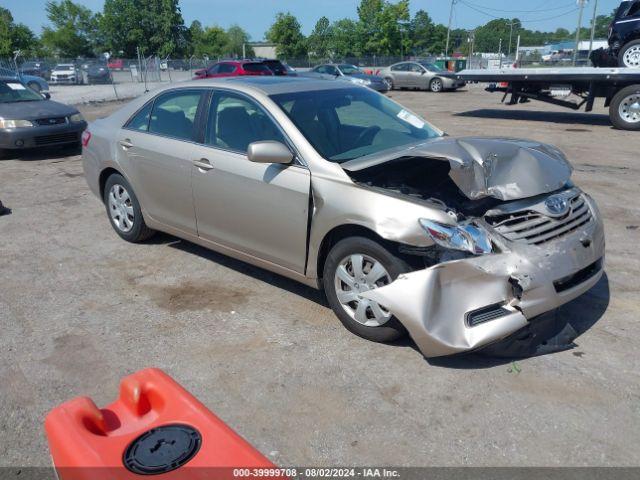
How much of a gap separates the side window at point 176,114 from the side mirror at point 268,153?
3.65 ft

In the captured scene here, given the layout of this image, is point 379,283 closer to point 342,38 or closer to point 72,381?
point 72,381

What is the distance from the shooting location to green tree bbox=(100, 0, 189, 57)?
2891 inches

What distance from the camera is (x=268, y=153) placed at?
3957 millimetres

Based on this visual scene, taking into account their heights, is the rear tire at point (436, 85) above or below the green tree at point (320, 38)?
below

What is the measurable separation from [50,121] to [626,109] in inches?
500

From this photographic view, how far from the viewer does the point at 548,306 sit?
3.40 meters

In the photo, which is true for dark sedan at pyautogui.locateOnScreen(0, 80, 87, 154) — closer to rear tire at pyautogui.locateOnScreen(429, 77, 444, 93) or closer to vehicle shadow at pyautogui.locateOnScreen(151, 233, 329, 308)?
vehicle shadow at pyautogui.locateOnScreen(151, 233, 329, 308)

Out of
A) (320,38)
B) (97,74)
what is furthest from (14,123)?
(320,38)

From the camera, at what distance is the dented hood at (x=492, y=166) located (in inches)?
137

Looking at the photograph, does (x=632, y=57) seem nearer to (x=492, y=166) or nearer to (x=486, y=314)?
(x=492, y=166)

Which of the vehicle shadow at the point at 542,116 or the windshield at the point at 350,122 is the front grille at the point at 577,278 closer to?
the windshield at the point at 350,122

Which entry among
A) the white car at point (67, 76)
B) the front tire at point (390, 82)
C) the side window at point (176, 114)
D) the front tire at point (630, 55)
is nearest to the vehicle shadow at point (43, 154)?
the side window at point (176, 114)

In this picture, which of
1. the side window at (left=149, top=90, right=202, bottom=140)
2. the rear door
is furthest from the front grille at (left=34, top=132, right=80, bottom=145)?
the side window at (left=149, top=90, right=202, bottom=140)

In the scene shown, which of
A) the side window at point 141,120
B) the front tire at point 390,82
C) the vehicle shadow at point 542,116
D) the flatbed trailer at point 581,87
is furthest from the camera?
the front tire at point 390,82
